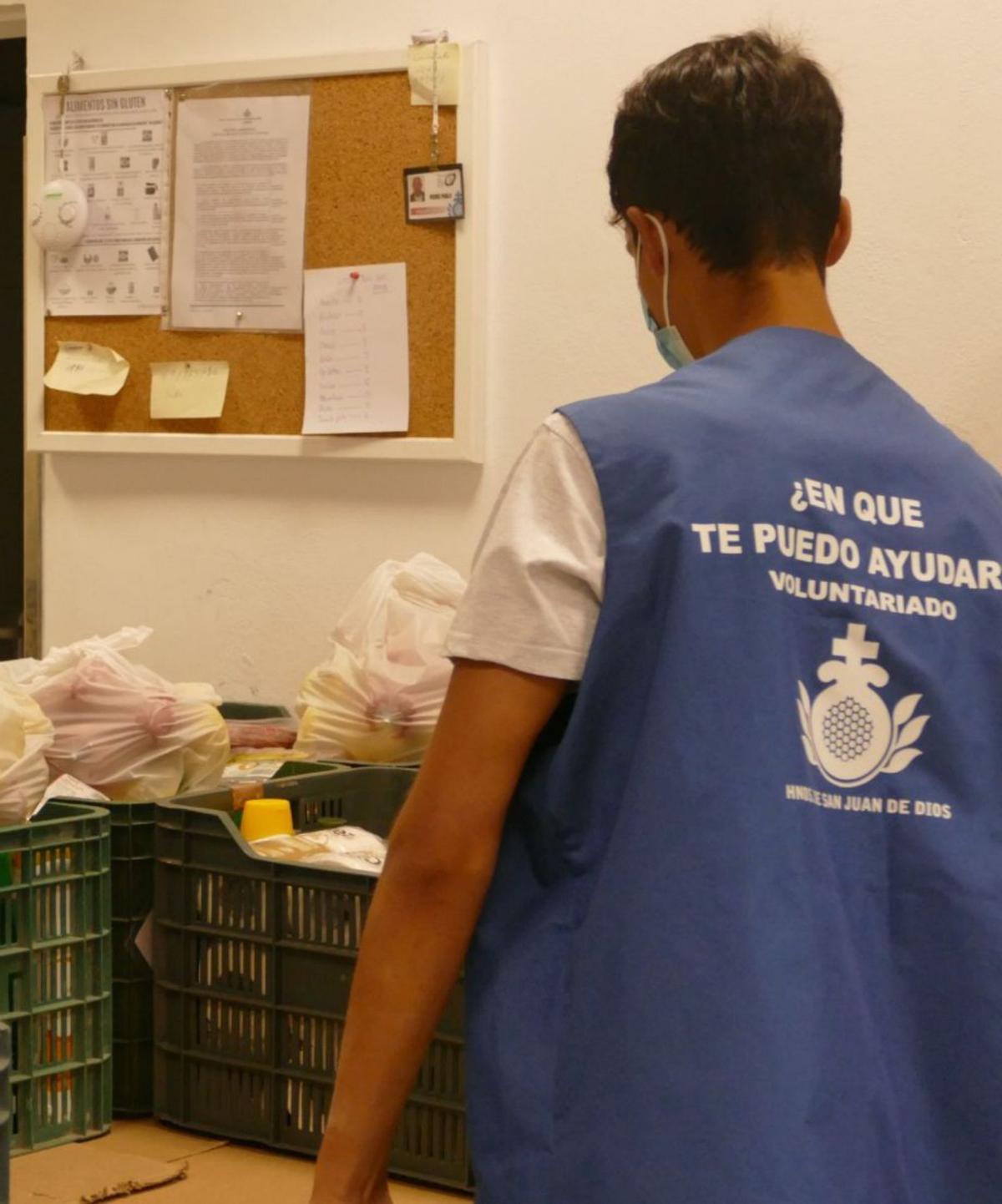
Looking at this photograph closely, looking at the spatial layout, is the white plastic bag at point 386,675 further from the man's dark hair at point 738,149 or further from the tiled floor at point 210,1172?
the man's dark hair at point 738,149

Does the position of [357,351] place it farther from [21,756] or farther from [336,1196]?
[336,1196]

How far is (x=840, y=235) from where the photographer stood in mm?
1070

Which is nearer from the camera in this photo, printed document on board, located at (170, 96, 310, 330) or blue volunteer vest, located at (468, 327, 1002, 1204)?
blue volunteer vest, located at (468, 327, 1002, 1204)

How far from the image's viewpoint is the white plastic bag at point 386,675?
2.06 m

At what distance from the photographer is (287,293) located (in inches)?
99.3

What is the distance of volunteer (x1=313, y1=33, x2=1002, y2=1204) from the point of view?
88 cm

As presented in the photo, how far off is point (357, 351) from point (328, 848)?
95 centimetres

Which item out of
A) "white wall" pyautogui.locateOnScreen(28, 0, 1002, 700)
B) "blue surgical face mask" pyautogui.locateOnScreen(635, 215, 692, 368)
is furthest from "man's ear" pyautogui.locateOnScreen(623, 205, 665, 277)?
"white wall" pyautogui.locateOnScreen(28, 0, 1002, 700)

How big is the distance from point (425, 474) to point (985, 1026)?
1636 mm

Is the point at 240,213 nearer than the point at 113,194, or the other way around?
the point at 240,213

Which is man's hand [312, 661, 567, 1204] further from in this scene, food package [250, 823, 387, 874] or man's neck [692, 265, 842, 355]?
food package [250, 823, 387, 874]

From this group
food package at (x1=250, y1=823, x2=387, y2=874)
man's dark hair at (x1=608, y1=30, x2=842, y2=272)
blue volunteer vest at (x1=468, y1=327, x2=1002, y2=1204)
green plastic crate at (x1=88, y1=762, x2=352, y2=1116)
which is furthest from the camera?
green plastic crate at (x1=88, y1=762, x2=352, y2=1116)

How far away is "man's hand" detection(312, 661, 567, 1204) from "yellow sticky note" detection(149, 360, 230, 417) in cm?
172

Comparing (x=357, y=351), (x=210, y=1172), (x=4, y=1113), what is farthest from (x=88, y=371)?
(x=4, y=1113)
